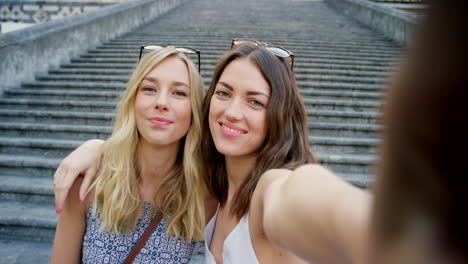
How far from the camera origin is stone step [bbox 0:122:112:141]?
4.23m

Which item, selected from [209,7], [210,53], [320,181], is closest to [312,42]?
[210,53]

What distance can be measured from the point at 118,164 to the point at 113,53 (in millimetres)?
5684

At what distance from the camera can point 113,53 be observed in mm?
6848

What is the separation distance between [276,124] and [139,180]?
0.89m

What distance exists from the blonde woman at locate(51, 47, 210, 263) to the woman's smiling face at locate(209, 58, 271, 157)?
0.98 ft

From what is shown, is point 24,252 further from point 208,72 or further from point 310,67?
point 310,67

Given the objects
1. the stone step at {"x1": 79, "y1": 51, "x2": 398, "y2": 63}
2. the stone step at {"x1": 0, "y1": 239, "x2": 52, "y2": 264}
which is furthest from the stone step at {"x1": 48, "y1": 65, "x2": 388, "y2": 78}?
the stone step at {"x1": 0, "y1": 239, "x2": 52, "y2": 264}

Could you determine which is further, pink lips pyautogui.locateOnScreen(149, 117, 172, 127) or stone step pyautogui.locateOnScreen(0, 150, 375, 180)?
stone step pyautogui.locateOnScreen(0, 150, 375, 180)

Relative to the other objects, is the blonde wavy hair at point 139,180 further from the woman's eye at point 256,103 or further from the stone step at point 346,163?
the stone step at point 346,163

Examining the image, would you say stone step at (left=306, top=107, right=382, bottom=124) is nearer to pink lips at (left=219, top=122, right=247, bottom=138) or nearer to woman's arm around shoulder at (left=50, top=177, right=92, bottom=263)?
pink lips at (left=219, top=122, right=247, bottom=138)

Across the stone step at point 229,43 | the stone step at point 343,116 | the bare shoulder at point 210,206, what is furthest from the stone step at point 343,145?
the stone step at point 229,43

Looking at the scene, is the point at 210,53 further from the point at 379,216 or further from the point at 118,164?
the point at 379,216

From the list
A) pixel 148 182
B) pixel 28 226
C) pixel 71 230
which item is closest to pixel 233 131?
pixel 148 182

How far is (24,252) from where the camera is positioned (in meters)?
2.84
